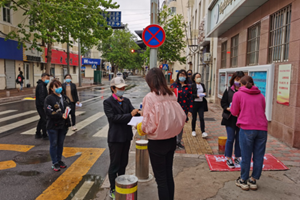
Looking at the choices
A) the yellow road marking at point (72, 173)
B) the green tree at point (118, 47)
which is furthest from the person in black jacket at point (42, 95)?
the green tree at point (118, 47)

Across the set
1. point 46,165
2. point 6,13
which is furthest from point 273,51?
point 6,13

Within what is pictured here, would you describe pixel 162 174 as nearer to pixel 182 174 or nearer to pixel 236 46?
pixel 182 174

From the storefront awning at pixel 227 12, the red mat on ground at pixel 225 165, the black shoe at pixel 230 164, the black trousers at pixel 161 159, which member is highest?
the storefront awning at pixel 227 12

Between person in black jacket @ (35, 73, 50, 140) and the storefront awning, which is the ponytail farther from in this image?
person in black jacket @ (35, 73, 50, 140)

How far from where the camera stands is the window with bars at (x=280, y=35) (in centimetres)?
685

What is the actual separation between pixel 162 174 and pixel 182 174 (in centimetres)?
167

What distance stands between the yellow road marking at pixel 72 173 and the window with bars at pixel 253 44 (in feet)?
21.2

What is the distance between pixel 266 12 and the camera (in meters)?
8.09

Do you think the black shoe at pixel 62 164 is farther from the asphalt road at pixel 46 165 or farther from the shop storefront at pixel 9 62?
the shop storefront at pixel 9 62

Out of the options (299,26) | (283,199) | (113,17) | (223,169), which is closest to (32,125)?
(223,169)

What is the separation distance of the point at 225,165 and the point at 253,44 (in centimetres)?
614

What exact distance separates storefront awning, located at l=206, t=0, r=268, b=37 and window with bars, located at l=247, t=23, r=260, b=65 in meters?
0.64

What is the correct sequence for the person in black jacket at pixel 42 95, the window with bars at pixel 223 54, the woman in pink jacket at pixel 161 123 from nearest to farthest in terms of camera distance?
1. the woman in pink jacket at pixel 161 123
2. the person in black jacket at pixel 42 95
3. the window with bars at pixel 223 54

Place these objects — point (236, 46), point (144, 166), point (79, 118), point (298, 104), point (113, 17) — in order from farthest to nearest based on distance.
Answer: point (113, 17) → point (236, 46) → point (79, 118) → point (298, 104) → point (144, 166)
